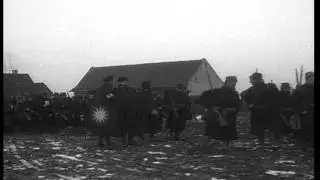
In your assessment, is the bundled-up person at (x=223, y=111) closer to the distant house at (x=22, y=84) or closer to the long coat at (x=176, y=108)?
the long coat at (x=176, y=108)

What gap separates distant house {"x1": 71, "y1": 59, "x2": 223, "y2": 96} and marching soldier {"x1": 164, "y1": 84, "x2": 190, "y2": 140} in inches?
1193

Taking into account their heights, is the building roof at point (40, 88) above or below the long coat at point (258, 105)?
above

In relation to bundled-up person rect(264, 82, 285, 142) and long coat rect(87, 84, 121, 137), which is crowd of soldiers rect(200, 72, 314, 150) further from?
long coat rect(87, 84, 121, 137)

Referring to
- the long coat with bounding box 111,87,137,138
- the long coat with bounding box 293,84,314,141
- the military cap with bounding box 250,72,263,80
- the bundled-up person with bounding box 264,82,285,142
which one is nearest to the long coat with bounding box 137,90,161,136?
the long coat with bounding box 111,87,137,138

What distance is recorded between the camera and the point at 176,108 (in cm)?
1414

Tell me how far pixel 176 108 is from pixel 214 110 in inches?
141

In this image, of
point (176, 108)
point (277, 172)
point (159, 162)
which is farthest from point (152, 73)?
point (277, 172)

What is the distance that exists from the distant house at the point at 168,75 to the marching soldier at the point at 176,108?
30302mm

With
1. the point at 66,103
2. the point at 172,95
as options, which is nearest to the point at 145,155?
the point at 172,95

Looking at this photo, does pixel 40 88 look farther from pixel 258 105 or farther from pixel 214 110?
pixel 214 110

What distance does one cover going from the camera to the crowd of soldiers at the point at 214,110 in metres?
10.6

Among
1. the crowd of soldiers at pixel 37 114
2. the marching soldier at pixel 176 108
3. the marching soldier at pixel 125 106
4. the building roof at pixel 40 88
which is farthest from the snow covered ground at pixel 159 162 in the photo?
the building roof at pixel 40 88
